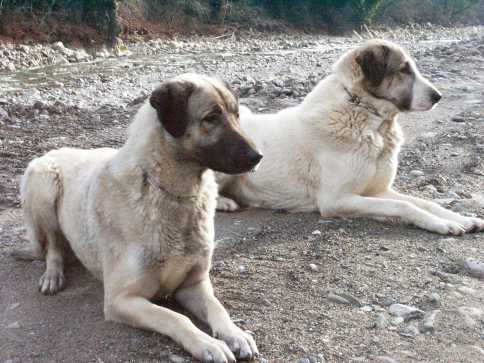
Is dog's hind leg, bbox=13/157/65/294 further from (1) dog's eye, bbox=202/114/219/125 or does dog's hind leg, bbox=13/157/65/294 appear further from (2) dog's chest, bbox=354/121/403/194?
(2) dog's chest, bbox=354/121/403/194

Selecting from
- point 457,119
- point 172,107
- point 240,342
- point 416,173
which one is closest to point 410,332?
point 240,342

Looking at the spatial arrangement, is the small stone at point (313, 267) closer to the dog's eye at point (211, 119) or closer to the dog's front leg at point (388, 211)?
the dog's front leg at point (388, 211)

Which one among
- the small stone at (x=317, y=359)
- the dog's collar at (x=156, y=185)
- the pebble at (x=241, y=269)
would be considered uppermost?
the dog's collar at (x=156, y=185)

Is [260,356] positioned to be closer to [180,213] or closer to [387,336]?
[387,336]

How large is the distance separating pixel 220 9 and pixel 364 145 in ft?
88.5

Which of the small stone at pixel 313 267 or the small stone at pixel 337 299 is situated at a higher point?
the small stone at pixel 337 299

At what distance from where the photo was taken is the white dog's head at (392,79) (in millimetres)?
6363

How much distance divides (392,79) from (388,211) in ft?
4.45

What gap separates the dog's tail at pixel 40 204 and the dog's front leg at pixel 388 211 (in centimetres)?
258

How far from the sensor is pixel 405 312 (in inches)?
164

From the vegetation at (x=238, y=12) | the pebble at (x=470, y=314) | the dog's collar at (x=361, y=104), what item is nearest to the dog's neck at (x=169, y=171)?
the pebble at (x=470, y=314)

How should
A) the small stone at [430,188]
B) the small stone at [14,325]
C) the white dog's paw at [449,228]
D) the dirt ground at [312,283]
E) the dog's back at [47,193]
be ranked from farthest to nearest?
the small stone at [430,188], the white dog's paw at [449,228], the dog's back at [47,193], the small stone at [14,325], the dirt ground at [312,283]

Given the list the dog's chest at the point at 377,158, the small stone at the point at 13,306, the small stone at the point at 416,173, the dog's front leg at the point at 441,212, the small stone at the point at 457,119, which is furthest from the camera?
the small stone at the point at 457,119

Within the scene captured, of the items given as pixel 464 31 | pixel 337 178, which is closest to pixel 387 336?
pixel 337 178
